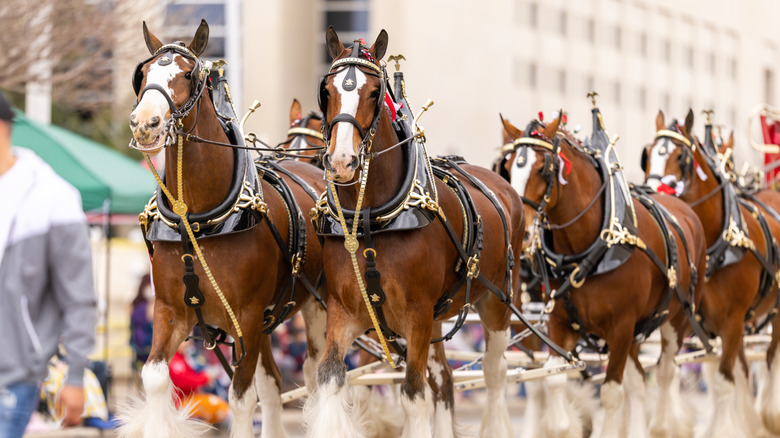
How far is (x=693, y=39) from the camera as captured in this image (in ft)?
168

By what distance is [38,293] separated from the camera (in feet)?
15.2

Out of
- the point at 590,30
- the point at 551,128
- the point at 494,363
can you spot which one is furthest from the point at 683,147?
the point at 590,30

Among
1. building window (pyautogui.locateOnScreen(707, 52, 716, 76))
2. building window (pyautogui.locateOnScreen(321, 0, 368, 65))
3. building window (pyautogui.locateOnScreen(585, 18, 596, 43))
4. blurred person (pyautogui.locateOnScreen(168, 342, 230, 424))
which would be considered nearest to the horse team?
blurred person (pyautogui.locateOnScreen(168, 342, 230, 424))

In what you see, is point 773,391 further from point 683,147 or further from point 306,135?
point 306,135

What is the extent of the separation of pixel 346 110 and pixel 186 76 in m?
0.96

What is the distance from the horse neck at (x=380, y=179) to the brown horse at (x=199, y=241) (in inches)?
24.0

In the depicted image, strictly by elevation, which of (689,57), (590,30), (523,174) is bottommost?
(523,174)

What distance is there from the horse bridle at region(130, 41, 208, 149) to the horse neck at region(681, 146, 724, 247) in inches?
211

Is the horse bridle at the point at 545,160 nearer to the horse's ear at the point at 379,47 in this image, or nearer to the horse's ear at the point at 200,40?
the horse's ear at the point at 379,47

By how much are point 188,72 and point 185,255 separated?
1.00 m

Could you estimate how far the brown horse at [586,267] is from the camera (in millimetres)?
8266

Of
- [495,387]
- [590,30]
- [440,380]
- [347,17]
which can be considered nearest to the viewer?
[440,380]

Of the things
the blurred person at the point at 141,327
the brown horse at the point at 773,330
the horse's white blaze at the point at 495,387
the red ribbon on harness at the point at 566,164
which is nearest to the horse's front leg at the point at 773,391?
the brown horse at the point at 773,330

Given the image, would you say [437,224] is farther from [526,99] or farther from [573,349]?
[526,99]
